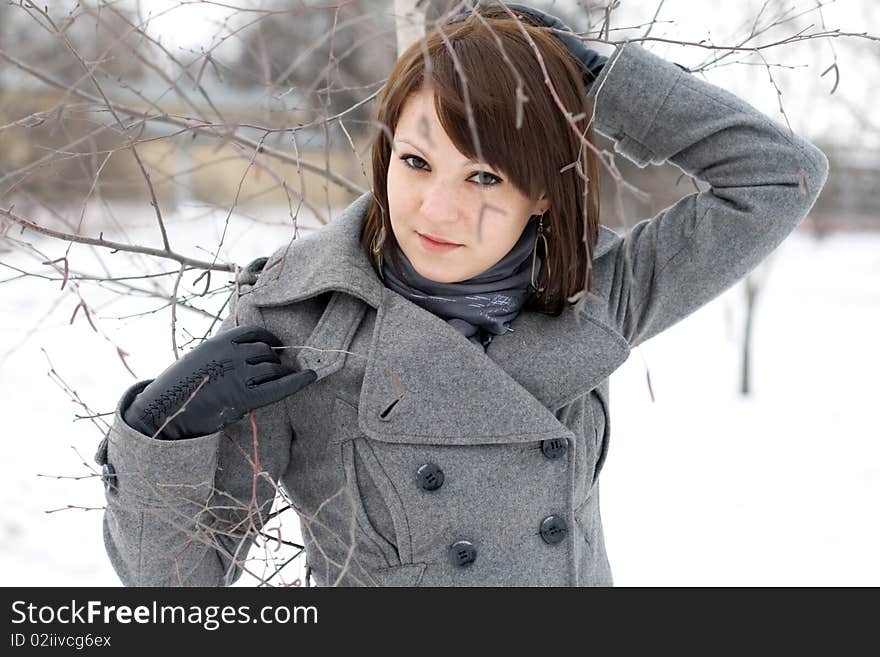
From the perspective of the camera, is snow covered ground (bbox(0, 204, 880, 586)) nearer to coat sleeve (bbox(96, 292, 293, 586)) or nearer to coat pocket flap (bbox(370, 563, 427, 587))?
coat sleeve (bbox(96, 292, 293, 586))

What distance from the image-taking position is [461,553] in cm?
131

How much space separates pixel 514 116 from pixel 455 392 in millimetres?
415

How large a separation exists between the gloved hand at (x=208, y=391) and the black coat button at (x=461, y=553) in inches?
13.9

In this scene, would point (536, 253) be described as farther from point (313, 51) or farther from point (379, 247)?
point (313, 51)

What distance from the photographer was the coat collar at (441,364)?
50.4 inches

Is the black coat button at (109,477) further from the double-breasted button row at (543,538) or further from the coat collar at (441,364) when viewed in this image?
the double-breasted button row at (543,538)

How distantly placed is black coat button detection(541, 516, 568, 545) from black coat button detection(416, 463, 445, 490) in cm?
19

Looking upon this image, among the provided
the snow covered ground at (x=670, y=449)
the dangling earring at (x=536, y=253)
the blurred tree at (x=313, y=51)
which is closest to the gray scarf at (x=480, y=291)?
the dangling earring at (x=536, y=253)

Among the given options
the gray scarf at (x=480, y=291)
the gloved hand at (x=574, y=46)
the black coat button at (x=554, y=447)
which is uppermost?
the gloved hand at (x=574, y=46)

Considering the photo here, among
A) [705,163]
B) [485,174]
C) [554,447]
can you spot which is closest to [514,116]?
[485,174]

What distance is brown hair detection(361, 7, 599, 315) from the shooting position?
3.85ft

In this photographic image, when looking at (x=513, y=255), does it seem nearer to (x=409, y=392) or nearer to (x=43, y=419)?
(x=409, y=392)

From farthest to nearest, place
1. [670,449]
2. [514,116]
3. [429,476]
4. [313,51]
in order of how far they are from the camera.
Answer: [670,449]
[313,51]
[429,476]
[514,116]
